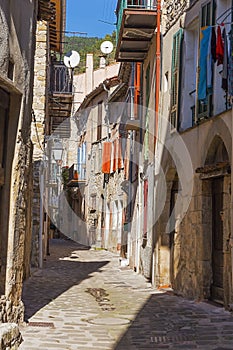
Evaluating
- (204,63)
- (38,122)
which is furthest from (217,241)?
(38,122)

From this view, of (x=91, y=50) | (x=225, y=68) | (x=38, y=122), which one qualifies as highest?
(x=91, y=50)

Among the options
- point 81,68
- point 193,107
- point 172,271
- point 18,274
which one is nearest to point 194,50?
point 193,107

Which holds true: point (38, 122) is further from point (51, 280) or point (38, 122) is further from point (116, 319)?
point (116, 319)

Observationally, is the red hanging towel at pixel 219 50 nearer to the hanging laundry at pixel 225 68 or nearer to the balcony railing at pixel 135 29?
the hanging laundry at pixel 225 68

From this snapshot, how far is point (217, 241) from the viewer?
10477mm

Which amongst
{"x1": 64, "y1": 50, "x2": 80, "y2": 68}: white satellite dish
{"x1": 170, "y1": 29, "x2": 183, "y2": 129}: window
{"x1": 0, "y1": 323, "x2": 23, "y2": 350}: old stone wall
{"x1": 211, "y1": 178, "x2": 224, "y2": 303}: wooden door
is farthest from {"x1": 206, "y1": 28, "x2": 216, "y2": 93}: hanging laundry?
{"x1": 64, "y1": 50, "x2": 80, "y2": 68}: white satellite dish

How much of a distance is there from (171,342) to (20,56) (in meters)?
3.94

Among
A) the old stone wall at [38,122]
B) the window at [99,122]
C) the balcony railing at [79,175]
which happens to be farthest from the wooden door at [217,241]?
the balcony railing at [79,175]

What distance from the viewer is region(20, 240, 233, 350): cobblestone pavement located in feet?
23.6

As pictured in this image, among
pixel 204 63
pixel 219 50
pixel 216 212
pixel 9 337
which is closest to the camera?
pixel 9 337

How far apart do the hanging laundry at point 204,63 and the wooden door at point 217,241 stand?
1.56m

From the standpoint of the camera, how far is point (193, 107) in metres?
11.9

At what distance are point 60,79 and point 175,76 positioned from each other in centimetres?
1148

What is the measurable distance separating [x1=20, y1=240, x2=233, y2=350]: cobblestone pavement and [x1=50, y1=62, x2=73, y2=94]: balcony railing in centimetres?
1017
